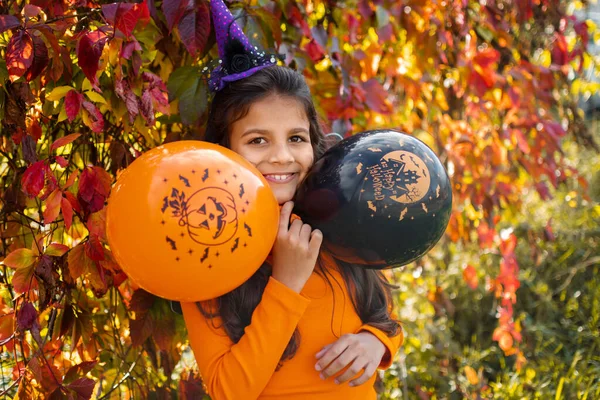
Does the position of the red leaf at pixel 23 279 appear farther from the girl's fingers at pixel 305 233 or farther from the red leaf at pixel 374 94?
the red leaf at pixel 374 94

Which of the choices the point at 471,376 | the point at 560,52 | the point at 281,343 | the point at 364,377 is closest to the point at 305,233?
the point at 281,343

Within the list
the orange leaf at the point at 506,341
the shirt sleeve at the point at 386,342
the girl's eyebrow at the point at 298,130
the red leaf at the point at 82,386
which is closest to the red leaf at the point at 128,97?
the girl's eyebrow at the point at 298,130

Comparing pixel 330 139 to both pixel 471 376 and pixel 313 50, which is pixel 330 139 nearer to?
pixel 313 50

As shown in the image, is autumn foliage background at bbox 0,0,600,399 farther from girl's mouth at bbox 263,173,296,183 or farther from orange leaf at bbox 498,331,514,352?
girl's mouth at bbox 263,173,296,183

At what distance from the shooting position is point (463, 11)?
337 cm

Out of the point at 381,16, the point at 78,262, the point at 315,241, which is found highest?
the point at 381,16

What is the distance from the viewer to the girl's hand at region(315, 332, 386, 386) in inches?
69.1

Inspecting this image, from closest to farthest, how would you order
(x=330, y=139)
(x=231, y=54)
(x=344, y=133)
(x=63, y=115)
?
(x=63, y=115), (x=231, y=54), (x=330, y=139), (x=344, y=133)

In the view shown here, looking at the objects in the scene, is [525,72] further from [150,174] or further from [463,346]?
[150,174]

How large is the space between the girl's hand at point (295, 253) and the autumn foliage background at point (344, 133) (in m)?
0.48

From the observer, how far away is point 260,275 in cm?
189

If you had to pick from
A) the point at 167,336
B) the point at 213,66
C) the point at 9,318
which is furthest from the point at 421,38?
the point at 9,318

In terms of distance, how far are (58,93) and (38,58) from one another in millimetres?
97

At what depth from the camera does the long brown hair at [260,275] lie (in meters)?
1.80
